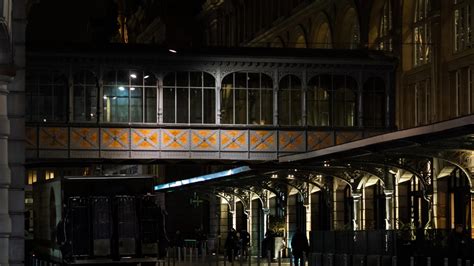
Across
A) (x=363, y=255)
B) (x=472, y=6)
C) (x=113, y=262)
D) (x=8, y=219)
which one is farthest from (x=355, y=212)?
(x=8, y=219)

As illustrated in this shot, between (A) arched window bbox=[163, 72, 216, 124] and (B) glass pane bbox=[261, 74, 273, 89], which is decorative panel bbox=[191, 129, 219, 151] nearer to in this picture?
(A) arched window bbox=[163, 72, 216, 124]

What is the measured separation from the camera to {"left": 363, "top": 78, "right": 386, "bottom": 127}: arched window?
5951 centimetres

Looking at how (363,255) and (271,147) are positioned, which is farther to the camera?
(271,147)

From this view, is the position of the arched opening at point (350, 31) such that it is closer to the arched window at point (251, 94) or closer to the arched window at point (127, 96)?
the arched window at point (251, 94)

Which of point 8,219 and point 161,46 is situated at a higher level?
point 161,46

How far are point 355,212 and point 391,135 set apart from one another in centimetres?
1713

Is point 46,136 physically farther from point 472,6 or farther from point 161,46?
point 472,6

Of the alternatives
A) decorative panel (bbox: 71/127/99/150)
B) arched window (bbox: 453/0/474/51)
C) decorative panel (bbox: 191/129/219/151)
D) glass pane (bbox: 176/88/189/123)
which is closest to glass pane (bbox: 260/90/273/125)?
decorative panel (bbox: 191/129/219/151)

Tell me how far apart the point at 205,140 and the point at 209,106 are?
2137mm

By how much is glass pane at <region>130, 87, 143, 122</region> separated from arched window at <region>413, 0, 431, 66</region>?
12.7 m

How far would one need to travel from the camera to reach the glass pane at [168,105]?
58344 mm

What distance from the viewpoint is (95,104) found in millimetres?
57406

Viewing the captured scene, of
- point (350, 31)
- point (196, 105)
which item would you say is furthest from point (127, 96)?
point (350, 31)

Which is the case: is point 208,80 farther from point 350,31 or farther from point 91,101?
point 350,31
